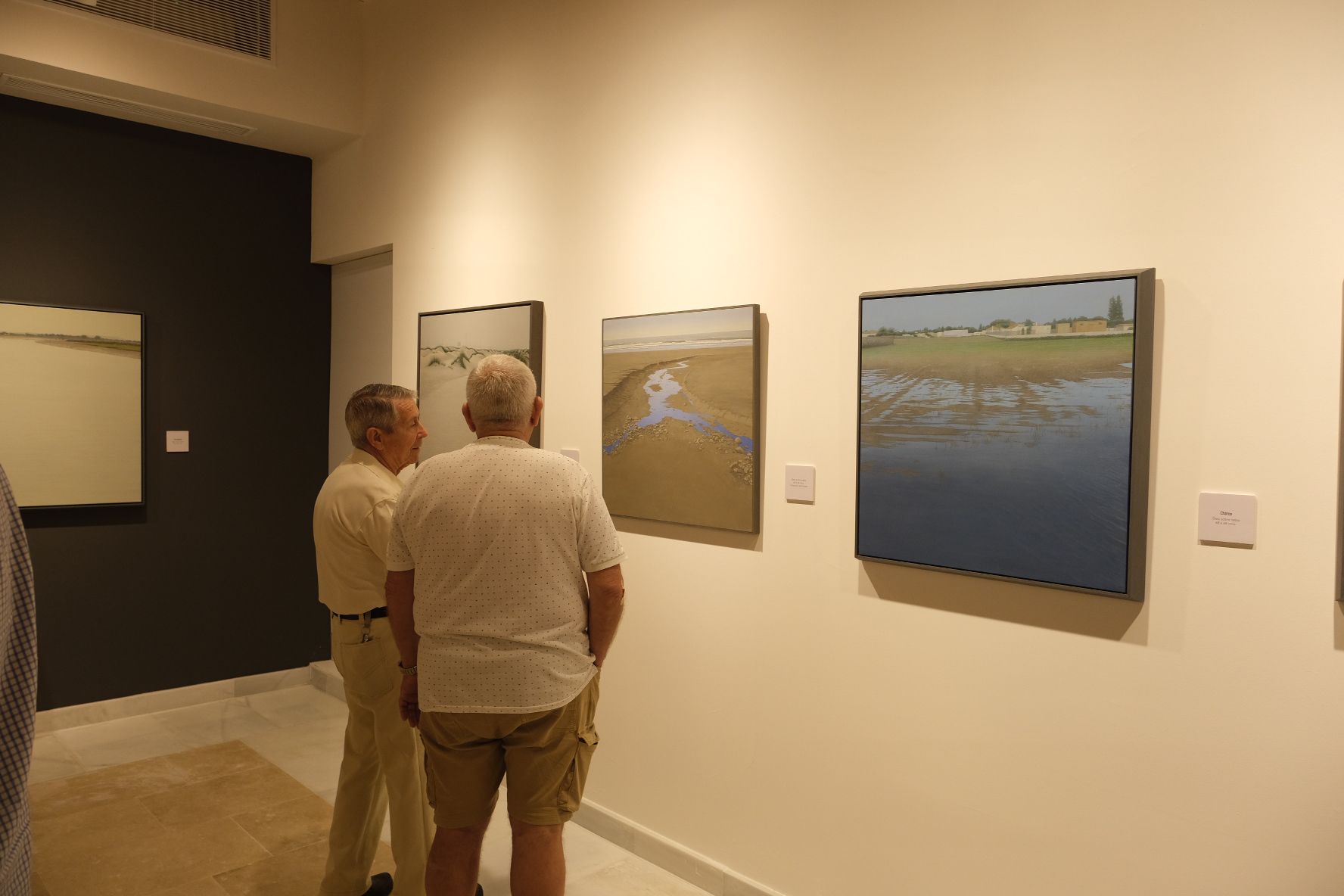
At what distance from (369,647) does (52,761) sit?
246cm

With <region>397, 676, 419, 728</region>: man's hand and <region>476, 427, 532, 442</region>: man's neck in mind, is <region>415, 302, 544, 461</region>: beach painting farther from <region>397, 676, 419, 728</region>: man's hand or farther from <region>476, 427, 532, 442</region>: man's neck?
<region>397, 676, 419, 728</region>: man's hand

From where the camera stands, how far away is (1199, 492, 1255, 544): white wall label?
6.28ft

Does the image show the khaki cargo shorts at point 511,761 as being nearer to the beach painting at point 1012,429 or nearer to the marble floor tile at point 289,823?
the beach painting at point 1012,429

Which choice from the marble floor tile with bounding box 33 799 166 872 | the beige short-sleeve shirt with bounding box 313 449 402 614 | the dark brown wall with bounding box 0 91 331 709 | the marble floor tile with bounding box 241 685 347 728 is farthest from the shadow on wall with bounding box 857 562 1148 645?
the dark brown wall with bounding box 0 91 331 709

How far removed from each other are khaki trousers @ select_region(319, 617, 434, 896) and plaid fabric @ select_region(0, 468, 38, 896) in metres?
1.55

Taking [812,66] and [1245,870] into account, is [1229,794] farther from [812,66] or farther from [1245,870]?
[812,66]

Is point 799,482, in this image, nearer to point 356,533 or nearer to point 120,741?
point 356,533

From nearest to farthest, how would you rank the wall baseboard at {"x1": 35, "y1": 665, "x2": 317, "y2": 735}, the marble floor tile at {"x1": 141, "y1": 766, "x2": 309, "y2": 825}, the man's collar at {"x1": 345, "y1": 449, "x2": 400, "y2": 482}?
the man's collar at {"x1": 345, "y1": 449, "x2": 400, "y2": 482} < the marble floor tile at {"x1": 141, "y1": 766, "x2": 309, "y2": 825} < the wall baseboard at {"x1": 35, "y1": 665, "x2": 317, "y2": 735}

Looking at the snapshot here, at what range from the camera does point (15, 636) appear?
1.02 metres

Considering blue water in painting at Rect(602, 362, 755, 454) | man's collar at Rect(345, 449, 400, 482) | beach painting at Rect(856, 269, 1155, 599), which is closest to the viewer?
beach painting at Rect(856, 269, 1155, 599)

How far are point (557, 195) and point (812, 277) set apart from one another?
1.33m

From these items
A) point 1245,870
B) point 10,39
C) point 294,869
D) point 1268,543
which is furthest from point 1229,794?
point 10,39

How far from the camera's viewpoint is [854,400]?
102 inches

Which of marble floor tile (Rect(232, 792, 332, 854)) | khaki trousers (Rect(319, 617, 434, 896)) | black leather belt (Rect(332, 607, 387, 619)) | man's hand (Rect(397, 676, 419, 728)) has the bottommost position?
marble floor tile (Rect(232, 792, 332, 854))
